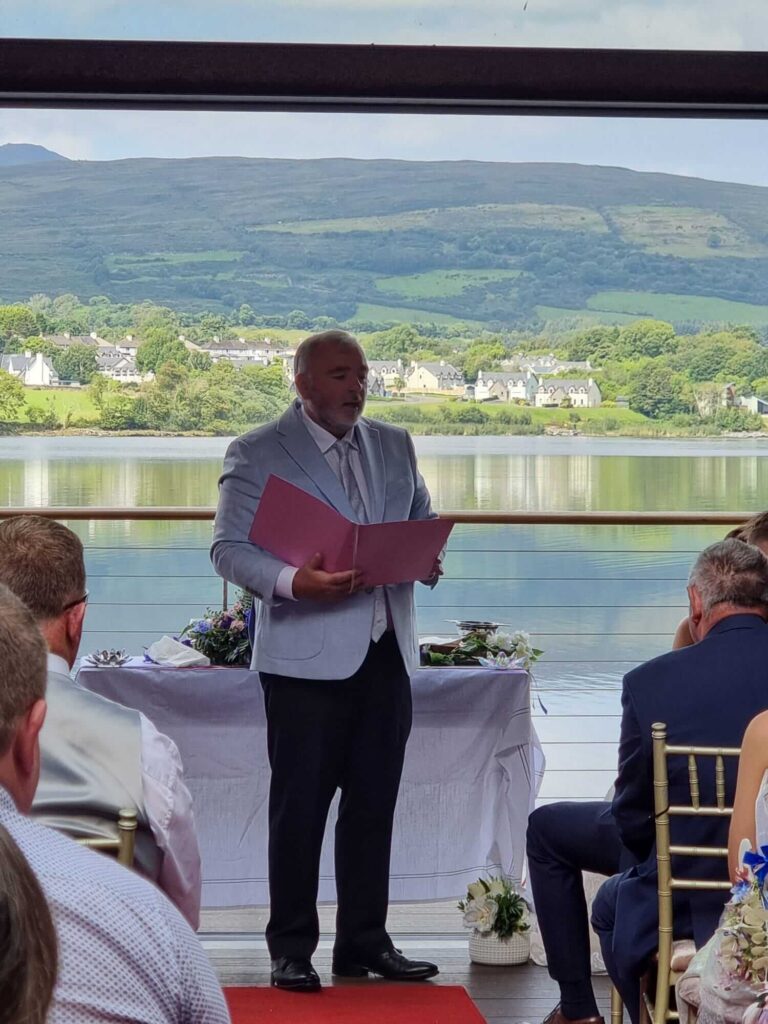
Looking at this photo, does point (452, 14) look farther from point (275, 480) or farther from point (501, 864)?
point (501, 864)

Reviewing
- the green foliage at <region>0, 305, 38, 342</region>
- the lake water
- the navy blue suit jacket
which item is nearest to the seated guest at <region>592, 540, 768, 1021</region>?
the navy blue suit jacket

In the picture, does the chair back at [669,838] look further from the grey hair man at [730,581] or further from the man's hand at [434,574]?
the man's hand at [434,574]

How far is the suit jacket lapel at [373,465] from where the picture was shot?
11.2 ft

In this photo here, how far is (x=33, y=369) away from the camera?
40.1 ft

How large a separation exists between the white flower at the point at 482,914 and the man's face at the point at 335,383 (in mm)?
1290

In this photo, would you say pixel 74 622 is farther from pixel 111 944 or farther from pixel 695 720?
pixel 695 720

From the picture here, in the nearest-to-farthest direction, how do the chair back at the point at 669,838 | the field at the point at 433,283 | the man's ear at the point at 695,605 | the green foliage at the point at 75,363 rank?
the chair back at the point at 669,838
the man's ear at the point at 695,605
the green foliage at the point at 75,363
the field at the point at 433,283

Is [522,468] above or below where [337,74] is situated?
below

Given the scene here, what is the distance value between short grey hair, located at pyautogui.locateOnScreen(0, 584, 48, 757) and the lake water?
32.2ft

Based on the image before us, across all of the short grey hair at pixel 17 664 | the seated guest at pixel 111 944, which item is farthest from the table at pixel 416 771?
the seated guest at pixel 111 944

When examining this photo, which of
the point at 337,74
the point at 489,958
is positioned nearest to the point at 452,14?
the point at 337,74

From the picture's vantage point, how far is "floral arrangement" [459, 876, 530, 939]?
351cm

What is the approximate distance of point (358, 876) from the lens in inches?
134

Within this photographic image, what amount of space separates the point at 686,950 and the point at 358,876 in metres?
1.28
